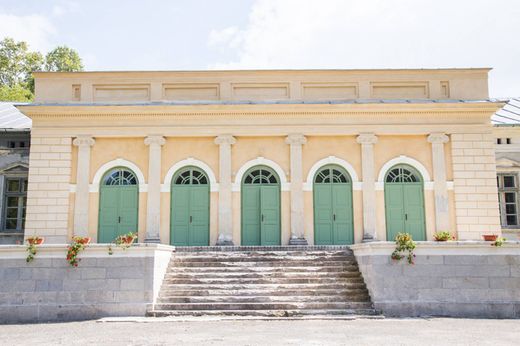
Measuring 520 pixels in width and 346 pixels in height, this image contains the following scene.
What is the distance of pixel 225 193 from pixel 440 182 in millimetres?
6162

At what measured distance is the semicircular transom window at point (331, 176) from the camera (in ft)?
53.4

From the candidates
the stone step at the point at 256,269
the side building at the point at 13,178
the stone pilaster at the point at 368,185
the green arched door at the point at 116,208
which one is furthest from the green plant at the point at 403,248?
the side building at the point at 13,178

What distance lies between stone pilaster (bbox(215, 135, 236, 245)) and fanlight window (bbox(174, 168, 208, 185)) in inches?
22.7

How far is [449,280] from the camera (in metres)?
11.4

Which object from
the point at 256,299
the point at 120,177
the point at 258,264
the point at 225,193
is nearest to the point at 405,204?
the point at 225,193

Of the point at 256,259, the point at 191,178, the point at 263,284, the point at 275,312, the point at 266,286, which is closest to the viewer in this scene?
the point at 275,312

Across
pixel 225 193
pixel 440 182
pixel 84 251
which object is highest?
pixel 440 182

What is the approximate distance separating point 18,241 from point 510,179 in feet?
50.4

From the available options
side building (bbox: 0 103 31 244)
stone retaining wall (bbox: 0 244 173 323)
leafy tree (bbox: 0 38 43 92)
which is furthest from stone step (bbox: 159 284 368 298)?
leafy tree (bbox: 0 38 43 92)

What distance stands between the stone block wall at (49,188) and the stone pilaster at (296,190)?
6.41 m

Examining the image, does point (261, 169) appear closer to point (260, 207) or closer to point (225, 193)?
point (260, 207)

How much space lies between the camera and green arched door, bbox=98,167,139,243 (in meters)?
16.0

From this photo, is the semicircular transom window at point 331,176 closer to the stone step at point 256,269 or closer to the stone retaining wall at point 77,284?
the stone step at point 256,269

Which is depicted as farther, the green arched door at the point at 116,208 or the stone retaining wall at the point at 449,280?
the green arched door at the point at 116,208
